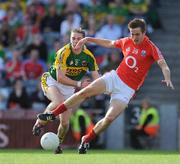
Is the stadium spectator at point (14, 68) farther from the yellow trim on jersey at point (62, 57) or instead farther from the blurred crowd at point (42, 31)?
the yellow trim on jersey at point (62, 57)

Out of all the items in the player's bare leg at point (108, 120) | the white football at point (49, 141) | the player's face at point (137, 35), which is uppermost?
the player's face at point (137, 35)

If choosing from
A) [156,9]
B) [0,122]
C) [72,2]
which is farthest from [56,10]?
[0,122]

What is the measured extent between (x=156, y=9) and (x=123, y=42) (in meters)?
10.2

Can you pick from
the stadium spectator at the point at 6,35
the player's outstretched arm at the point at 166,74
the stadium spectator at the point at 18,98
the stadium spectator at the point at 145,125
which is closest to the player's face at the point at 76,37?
the player's outstretched arm at the point at 166,74

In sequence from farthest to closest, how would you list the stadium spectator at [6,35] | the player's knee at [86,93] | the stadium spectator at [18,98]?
the stadium spectator at [6,35], the stadium spectator at [18,98], the player's knee at [86,93]

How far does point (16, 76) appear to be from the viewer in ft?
72.2

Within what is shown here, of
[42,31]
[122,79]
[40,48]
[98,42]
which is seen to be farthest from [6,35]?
[122,79]

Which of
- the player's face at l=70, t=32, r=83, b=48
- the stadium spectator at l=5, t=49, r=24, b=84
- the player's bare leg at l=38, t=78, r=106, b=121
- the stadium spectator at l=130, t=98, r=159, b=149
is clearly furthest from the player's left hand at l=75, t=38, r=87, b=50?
the stadium spectator at l=5, t=49, r=24, b=84

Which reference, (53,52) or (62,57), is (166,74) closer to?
(62,57)

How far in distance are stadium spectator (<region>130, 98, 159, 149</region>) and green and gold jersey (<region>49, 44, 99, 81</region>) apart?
5665mm

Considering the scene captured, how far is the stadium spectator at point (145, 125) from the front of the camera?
69.2 feet

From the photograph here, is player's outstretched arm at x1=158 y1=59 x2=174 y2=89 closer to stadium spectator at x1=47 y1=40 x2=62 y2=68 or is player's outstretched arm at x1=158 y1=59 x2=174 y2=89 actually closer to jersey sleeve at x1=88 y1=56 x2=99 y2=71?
jersey sleeve at x1=88 y1=56 x2=99 y2=71

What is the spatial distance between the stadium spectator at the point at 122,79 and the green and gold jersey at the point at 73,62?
0.70 meters

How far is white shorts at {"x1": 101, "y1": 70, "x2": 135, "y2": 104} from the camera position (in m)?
14.5
